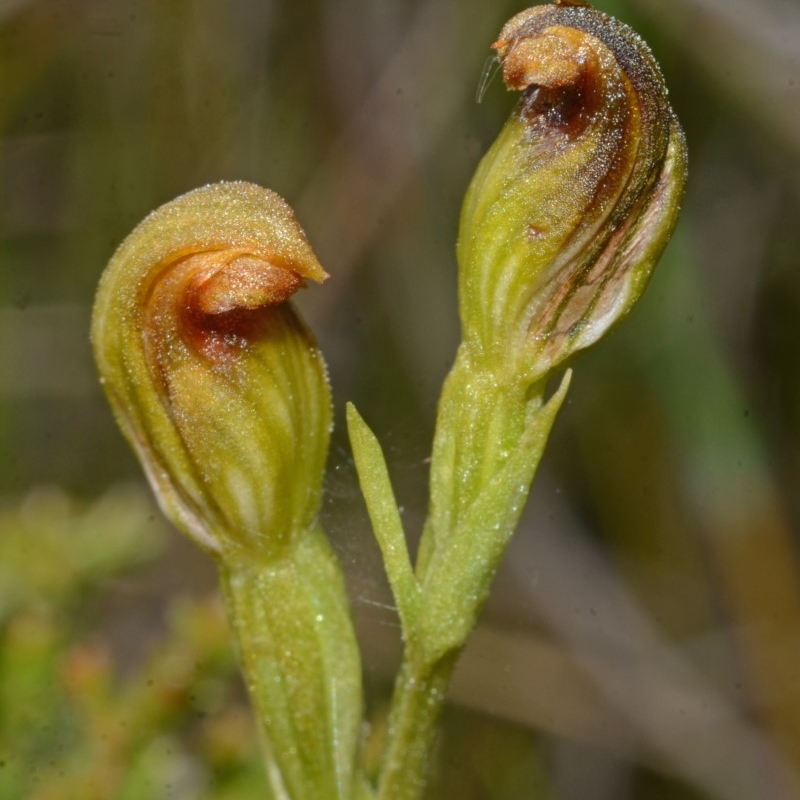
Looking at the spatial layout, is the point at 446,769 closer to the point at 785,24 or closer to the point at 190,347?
the point at 190,347

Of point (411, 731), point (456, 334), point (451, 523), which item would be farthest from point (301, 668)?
point (456, 334)

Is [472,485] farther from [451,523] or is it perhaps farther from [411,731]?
[411,731]

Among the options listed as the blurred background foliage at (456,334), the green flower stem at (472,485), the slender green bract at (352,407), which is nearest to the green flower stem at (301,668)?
the slender green bract at (352,407)

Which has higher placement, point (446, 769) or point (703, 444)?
point (703, 444)

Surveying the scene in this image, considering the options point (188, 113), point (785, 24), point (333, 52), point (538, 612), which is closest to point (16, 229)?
point (188, 113)

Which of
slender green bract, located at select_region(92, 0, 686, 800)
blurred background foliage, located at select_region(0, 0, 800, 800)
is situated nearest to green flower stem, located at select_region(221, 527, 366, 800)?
slender green bract, located at select_region(92, 0, 686, 800)

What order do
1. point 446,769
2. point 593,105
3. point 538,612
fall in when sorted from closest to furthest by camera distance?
point 593,105, point 446,769, point 538,612

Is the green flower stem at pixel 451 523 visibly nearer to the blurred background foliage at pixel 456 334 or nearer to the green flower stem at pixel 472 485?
the green flower stem at pixel 472 485

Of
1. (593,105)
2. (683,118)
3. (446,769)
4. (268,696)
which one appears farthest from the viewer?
(683,118)
